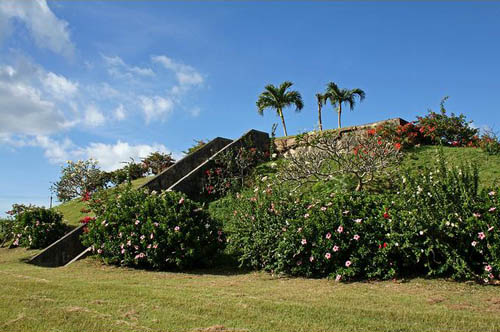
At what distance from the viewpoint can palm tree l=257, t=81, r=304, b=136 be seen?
2747 cm

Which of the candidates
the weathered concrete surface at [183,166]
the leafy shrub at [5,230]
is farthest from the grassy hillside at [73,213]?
the weathered concrete surface at [183,166]

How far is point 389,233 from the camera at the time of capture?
19.7 feet

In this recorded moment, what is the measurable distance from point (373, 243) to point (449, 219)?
114cm

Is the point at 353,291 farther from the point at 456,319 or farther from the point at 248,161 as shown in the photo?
the point at 248,161

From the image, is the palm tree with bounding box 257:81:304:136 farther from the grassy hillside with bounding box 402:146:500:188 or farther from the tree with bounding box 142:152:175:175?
the grassy hillside with bounding box 402:146:500:188

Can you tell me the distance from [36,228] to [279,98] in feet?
63.9

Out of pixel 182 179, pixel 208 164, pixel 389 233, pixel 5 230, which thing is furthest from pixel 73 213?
pixel 389 233

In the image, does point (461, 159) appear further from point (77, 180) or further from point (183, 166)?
point (77, 180)

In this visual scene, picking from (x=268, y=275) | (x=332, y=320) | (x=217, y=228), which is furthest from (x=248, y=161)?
(x=332, y=320)

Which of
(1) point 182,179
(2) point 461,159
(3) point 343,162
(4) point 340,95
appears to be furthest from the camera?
(4) point 340,95

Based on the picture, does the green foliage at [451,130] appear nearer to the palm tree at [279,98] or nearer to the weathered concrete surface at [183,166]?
the weathered concrete surface at [183,166]

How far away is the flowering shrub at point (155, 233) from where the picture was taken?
298 inches

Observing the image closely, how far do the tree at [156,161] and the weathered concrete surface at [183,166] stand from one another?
425 cm

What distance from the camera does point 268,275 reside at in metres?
6.90
